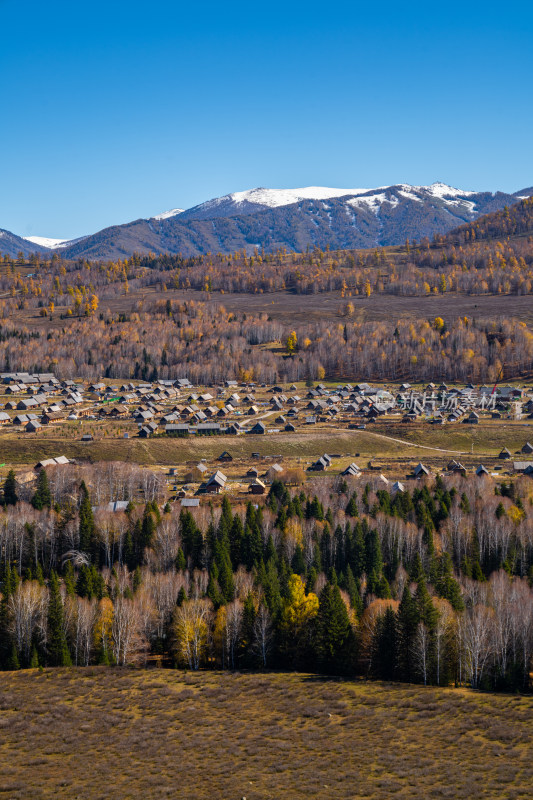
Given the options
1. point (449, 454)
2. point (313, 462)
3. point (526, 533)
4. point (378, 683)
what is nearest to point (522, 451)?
point (449, 454)

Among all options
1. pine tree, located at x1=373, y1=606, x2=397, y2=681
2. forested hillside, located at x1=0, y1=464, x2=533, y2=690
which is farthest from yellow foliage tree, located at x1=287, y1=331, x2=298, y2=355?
pine tree, located at x1=373, y1=606, x2=397, y2=681

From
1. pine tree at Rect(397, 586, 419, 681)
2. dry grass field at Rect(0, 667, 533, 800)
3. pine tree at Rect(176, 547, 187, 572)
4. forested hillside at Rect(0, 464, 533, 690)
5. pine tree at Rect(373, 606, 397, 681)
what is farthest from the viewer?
pine tree at Rect(176, 547, 187, 572)

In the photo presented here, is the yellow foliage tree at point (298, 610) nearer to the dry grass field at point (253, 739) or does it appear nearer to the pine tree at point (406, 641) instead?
the dry grass field at point (253, 739)

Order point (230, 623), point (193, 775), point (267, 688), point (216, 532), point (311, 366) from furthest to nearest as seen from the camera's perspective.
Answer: point (311, 366), point (216, 532), point (230, 623), point (267, 688), point (193, 775)

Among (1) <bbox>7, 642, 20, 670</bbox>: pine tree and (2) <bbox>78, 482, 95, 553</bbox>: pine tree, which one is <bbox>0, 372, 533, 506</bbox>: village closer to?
(2) <bbox>78, 482, 95, 553</bbox>: pine tree

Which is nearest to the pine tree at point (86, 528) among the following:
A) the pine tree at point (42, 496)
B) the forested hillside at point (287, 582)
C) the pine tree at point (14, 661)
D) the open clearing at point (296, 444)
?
the forested hillside at point (287, 582)

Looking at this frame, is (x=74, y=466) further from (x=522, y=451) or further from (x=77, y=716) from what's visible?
(x=522, y=451)

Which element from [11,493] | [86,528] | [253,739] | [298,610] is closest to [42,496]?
[11,493]

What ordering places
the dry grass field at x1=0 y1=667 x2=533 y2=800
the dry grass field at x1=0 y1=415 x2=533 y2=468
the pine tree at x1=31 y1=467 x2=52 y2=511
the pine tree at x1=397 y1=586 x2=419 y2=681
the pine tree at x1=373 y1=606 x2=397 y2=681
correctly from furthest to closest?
the dry grass field at x1=0 y1=415 x2=533 y2=468, the pine tree at x1=31 y1=467 x2=52 y2=511, the pine tree at x1=373 y1=606 x2=397 y2=681, the pine tree at x1=397 y1=586 x2=419 y2=681, the dry grass field at x1=0 y1=667 x2=533 y2=800
